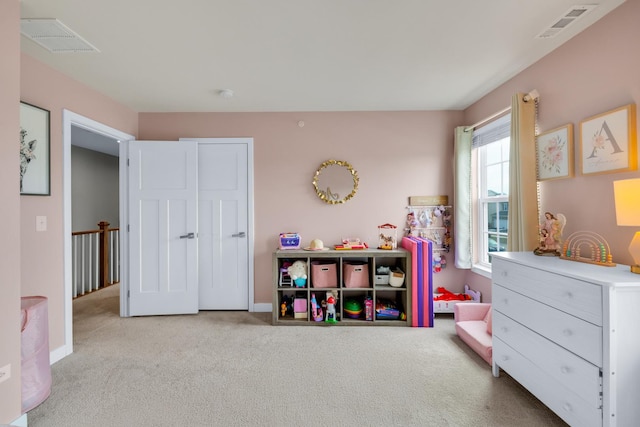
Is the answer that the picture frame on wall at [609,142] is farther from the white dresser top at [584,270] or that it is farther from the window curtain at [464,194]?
the window curtain at [464,194]

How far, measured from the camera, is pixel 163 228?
322 cm

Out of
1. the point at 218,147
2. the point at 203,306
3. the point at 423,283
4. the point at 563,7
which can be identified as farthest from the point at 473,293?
the point at 218,147

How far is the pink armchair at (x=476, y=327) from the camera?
223 centimetres

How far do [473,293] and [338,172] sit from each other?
83.2 inches

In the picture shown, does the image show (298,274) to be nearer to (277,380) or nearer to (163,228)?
(277,380)

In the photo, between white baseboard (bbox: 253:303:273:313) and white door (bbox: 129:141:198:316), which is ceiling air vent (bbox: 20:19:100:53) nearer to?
white door (bbox: 129:141:198:316)

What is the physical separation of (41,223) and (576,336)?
3.66 metres

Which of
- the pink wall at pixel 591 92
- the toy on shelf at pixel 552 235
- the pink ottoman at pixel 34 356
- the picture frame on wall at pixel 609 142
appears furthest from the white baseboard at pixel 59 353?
the picture frame on wall at pixel 609 142

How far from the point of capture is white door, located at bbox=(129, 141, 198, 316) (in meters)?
3.19

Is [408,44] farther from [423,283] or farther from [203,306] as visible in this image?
[203,306]

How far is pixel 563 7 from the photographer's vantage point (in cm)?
166

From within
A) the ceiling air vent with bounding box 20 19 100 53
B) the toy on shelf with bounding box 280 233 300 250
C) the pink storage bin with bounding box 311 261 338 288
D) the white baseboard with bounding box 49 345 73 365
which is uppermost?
the ceiling air vent with bounding box 20 19 100 53

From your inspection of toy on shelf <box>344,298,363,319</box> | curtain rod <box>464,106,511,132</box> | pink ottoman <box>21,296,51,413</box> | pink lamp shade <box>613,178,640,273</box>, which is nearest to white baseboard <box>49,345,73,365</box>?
pink ottoman <box>21,296,51,413</box>

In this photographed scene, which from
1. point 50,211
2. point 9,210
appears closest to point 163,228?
point 50,211
